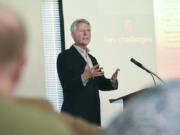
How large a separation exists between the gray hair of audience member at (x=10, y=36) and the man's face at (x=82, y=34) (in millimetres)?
3857

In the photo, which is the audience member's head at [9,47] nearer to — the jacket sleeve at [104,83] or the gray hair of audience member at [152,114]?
the gray hair of audience member at [152,114]

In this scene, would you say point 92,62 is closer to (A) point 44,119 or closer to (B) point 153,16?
(B) point 153,16

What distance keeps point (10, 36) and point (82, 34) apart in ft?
13.1

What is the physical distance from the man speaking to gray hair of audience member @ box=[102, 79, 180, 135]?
331cm

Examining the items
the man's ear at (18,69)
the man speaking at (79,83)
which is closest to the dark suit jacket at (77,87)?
the man speaking at (79,83)

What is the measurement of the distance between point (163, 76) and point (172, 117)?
5.62 meters

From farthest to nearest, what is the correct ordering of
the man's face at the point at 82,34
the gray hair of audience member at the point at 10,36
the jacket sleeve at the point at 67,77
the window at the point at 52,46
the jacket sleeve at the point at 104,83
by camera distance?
1. the window at the point at 52,46
2. the man's face at the point at 82,34
3. the jacket sleeve at the point at 104,83
4. the jacket sleeve at the point at 67,77
5. the gray hair of audience member at the point at 10,36

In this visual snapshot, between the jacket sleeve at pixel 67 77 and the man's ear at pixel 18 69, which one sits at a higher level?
the jacket sleeve at pixel 67 77

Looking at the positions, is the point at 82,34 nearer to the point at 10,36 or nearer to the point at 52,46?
the point at 52,46

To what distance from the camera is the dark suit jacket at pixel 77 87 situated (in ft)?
13.3

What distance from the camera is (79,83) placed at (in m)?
3.97

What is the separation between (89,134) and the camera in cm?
76

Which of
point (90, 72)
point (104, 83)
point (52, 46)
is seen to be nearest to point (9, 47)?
point (90, 72)

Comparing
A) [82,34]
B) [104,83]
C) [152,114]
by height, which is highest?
[82,34]
